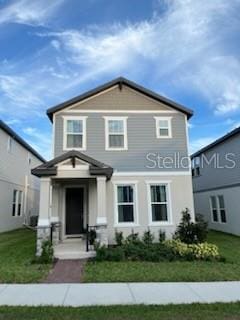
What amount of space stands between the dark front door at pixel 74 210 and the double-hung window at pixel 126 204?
1891mm

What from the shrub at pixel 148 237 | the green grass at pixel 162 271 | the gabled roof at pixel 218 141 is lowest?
the green grass at pixel 162 271

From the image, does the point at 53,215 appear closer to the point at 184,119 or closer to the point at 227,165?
the point at 184,119

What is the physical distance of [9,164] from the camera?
18.4 metres

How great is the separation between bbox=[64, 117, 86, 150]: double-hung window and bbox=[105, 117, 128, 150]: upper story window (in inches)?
44.0

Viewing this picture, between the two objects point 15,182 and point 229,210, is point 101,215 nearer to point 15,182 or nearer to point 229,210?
point 229,210

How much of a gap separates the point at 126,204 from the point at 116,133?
345 centimetres

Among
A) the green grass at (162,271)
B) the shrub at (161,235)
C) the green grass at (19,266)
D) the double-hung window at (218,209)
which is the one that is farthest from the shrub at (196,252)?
the double-hung window at (218,209)

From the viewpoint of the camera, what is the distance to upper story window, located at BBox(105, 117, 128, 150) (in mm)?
13241

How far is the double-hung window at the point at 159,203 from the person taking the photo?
1278 centimetres

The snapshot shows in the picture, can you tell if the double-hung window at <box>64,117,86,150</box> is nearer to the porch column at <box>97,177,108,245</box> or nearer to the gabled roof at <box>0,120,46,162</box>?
the porch column at <box>97,177,108,245</box>

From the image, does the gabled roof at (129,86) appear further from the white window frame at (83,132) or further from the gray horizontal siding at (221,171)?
the gray horizontal siding at (221,171)

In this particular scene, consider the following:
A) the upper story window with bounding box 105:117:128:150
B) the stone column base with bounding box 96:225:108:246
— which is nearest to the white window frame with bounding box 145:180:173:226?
the upper story window with bounding box 105:117:128:150

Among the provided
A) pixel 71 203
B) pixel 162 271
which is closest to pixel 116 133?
pixel 71 203

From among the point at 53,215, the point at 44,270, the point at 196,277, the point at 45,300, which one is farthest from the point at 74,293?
the point at 53,215
